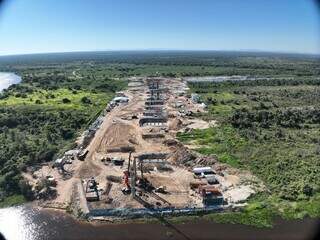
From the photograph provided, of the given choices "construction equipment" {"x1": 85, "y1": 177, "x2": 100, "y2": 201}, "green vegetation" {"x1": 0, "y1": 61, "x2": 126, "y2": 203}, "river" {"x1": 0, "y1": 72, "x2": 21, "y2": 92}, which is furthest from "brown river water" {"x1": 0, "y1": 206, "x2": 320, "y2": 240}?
"river" {"x1": 0, "y1": 72, "x2": 21, "y2": 92}

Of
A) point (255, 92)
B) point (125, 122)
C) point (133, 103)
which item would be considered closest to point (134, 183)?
point (125, 122)

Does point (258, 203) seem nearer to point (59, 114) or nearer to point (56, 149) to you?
point (56, 149)

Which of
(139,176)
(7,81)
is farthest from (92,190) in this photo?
(7,81)

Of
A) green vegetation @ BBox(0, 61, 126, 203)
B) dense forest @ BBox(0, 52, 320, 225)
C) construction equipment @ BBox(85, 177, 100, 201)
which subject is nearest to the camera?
construction equipment @ BBox(85, 177, 100, 201)

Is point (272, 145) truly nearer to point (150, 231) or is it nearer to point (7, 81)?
point (150, 231)

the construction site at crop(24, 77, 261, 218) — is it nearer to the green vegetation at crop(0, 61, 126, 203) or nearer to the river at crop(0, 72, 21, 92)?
the green vegetation at crop(0, 61, 126, 203)

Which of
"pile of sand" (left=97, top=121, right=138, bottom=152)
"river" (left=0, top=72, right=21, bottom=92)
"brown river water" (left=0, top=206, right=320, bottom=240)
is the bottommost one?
"brown river water" (left=0, top=206, right=320, bottom=240)
